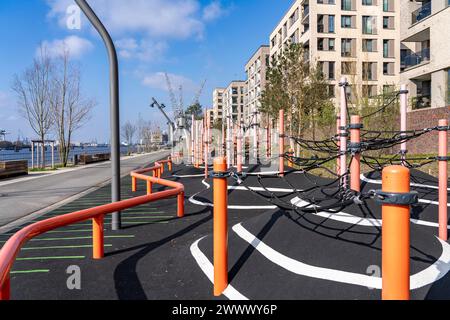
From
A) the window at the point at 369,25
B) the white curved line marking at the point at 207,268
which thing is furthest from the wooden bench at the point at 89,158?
the window at the point at 369,25


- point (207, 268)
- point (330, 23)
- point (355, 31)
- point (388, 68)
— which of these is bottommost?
point (207, 268)

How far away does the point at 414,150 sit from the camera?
61.3 ft

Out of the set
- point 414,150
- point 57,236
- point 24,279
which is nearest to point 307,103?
point 414,150

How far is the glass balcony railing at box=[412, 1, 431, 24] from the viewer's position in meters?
25.2

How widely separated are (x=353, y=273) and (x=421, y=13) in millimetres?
28910

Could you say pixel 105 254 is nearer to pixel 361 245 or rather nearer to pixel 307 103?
pixel 361 245

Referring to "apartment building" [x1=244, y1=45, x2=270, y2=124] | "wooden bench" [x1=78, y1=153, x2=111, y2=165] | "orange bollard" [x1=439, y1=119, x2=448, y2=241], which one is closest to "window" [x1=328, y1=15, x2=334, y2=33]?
"apartment building" [x1=244, y1=45, x2=270, y2=124]

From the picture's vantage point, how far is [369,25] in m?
45.7

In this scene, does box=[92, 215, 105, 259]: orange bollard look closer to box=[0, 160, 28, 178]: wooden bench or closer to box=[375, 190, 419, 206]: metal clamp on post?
box=[375, 190, 419, 206]: metal clamp on post

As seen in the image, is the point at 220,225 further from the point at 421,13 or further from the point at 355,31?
the point at 355,31

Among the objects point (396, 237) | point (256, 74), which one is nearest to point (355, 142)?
point (396, 237)

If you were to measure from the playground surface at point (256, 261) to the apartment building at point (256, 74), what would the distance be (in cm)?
5987

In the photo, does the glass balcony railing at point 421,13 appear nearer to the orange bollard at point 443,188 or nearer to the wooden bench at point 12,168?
the orange bollard at point 443,188
